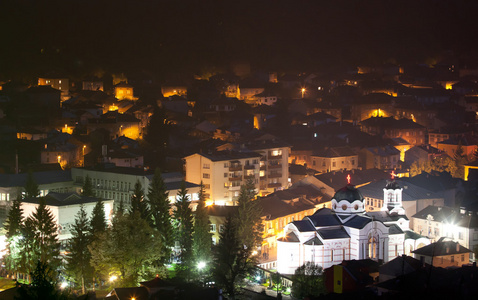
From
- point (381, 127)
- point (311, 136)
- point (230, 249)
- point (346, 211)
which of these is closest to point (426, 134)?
point (381, 127)

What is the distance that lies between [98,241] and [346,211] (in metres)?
12.2

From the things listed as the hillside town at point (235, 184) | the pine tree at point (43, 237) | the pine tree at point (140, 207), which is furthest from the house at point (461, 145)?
the pine tree at point (43, 237)

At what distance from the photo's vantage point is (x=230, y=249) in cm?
3412

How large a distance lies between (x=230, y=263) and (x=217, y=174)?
14670mm

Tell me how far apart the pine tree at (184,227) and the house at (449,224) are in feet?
41.5

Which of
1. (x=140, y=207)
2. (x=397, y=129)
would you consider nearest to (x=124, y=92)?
(x=397, y=129)

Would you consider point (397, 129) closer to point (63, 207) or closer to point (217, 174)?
point (217, 174)

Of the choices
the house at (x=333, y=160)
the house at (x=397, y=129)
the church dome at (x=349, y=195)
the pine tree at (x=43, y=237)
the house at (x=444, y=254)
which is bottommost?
the house at (x=444, y=254)

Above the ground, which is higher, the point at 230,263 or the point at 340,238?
the point at 340,238

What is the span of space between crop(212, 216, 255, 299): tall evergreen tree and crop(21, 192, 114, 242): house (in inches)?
306

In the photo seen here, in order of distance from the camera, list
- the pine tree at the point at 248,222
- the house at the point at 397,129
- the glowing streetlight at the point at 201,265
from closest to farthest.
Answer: the glowing streetlight at the point at 201,265 < the pine tree at the point at 248,222 < the house at the point at 397,129

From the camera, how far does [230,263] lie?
109 ft

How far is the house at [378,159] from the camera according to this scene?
61125 mm

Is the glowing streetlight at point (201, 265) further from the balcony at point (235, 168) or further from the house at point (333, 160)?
the house at point (333, 160)
